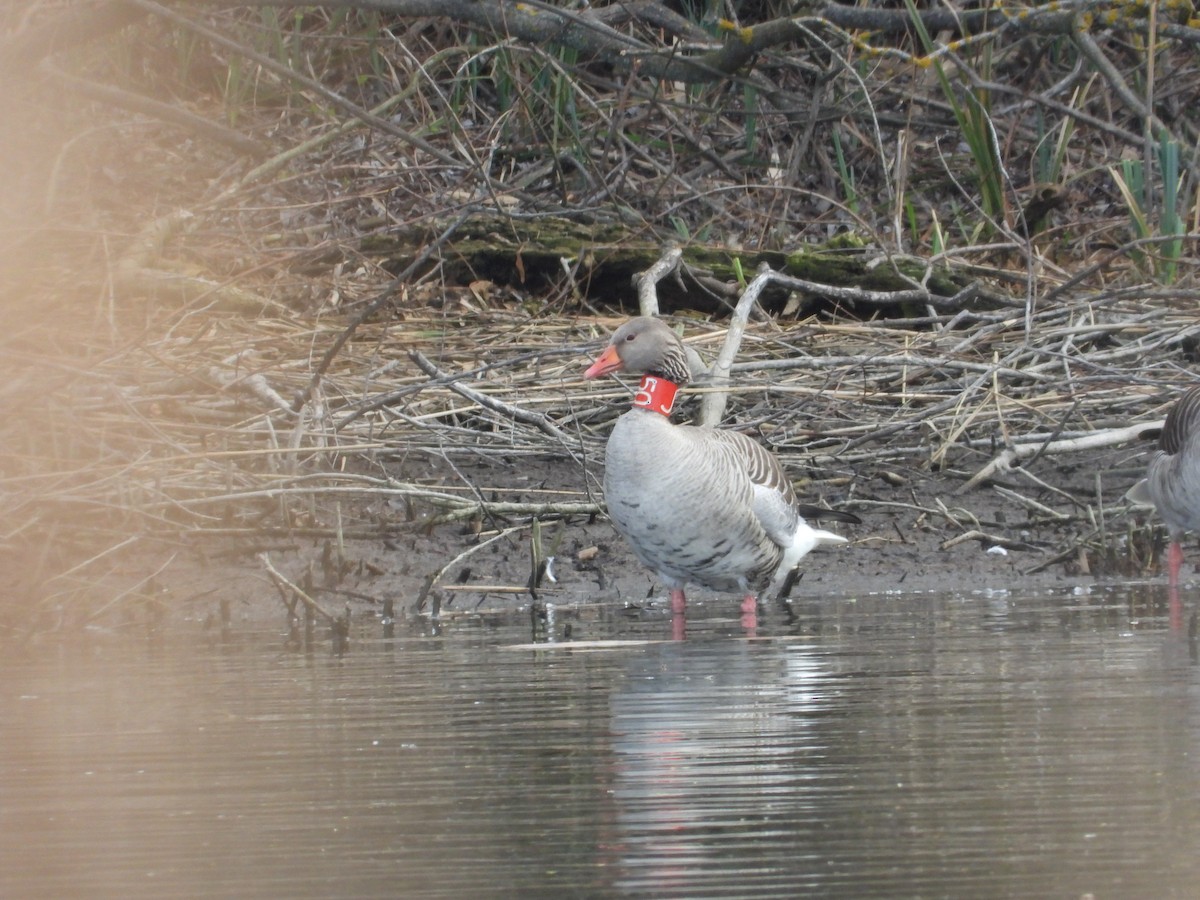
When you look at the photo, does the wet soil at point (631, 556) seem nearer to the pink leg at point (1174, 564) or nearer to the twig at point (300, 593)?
the twig at point (300, 593)

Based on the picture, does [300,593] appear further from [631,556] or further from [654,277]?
[654,277]

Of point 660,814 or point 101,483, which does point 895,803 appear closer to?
point 660,814

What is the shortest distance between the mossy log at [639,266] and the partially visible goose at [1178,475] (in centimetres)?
286

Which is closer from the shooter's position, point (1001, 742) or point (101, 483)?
point (1001, 742)

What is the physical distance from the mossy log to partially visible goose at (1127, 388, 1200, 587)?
2864 millimetres

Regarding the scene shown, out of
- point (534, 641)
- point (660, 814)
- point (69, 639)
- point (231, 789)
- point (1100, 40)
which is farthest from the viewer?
point (1100, 40)

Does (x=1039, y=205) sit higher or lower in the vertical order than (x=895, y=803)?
higher

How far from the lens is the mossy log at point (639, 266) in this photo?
10.7 m

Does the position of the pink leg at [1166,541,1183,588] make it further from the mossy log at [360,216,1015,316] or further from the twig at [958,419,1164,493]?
the mossy log at [360,216,1015,316]

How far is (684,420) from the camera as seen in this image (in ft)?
31.7

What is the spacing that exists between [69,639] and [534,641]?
1.96 metres

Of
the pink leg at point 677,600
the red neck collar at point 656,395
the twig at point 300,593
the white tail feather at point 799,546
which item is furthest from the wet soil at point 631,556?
the red neck collar at point 656,395

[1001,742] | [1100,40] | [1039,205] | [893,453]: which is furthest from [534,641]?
[1100,40]

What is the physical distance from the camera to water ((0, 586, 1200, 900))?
2.90m
